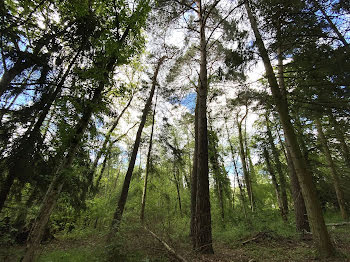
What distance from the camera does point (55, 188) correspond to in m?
4.46

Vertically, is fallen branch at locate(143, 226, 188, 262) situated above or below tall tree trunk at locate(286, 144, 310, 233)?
below

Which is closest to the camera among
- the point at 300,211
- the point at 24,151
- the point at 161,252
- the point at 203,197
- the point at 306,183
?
the point at 24,151

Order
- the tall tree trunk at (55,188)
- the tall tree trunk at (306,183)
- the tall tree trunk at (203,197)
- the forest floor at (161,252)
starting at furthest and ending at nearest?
the tall tree trunk at (203,197) → the forest floor at (161,252) → the tall tree trunk at (306,183) → the tall tree trunk at (55,188)

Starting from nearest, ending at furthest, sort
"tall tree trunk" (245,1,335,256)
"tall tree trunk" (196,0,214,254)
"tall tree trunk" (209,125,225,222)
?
"tall tree trunk" (245,1,335,256) → "tall tree trunk" (196,0,214,254) → "tall tree trunk" (209,125,225,222)

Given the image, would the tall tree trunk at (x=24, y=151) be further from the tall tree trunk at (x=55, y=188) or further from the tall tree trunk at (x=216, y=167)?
the tall tree trunk at (x=216, y=167)

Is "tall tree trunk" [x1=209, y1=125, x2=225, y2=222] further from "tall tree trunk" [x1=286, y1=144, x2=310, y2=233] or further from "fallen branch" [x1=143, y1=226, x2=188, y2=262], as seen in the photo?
"fallen branch" [x1=143, y1=226, x2=188, y2=262]

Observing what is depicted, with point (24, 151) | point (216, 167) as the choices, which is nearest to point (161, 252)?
point (24, 151)

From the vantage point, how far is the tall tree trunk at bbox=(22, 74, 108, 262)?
400cm

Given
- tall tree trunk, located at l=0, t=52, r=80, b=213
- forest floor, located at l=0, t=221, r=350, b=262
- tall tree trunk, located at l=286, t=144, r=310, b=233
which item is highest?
tall tree trunk, located at l=0, t=52, r=80, b=213

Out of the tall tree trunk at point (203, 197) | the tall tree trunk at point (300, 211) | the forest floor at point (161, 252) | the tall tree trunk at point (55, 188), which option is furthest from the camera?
the tall tree trunk at point (300, 211)

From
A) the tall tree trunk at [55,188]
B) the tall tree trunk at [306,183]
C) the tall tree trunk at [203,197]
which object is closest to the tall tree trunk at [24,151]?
the tall tree trunk at [55,188]

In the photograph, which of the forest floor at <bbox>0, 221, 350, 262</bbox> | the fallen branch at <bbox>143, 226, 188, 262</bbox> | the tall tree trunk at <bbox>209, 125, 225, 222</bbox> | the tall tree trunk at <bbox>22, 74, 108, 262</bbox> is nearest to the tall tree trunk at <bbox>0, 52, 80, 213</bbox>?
the tall tree trunk at <bbox>22, 74, 108, 262</bbox>

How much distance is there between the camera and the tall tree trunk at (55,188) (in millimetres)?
4000

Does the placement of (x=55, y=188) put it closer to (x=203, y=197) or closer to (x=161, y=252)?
(x=161, y=252)
